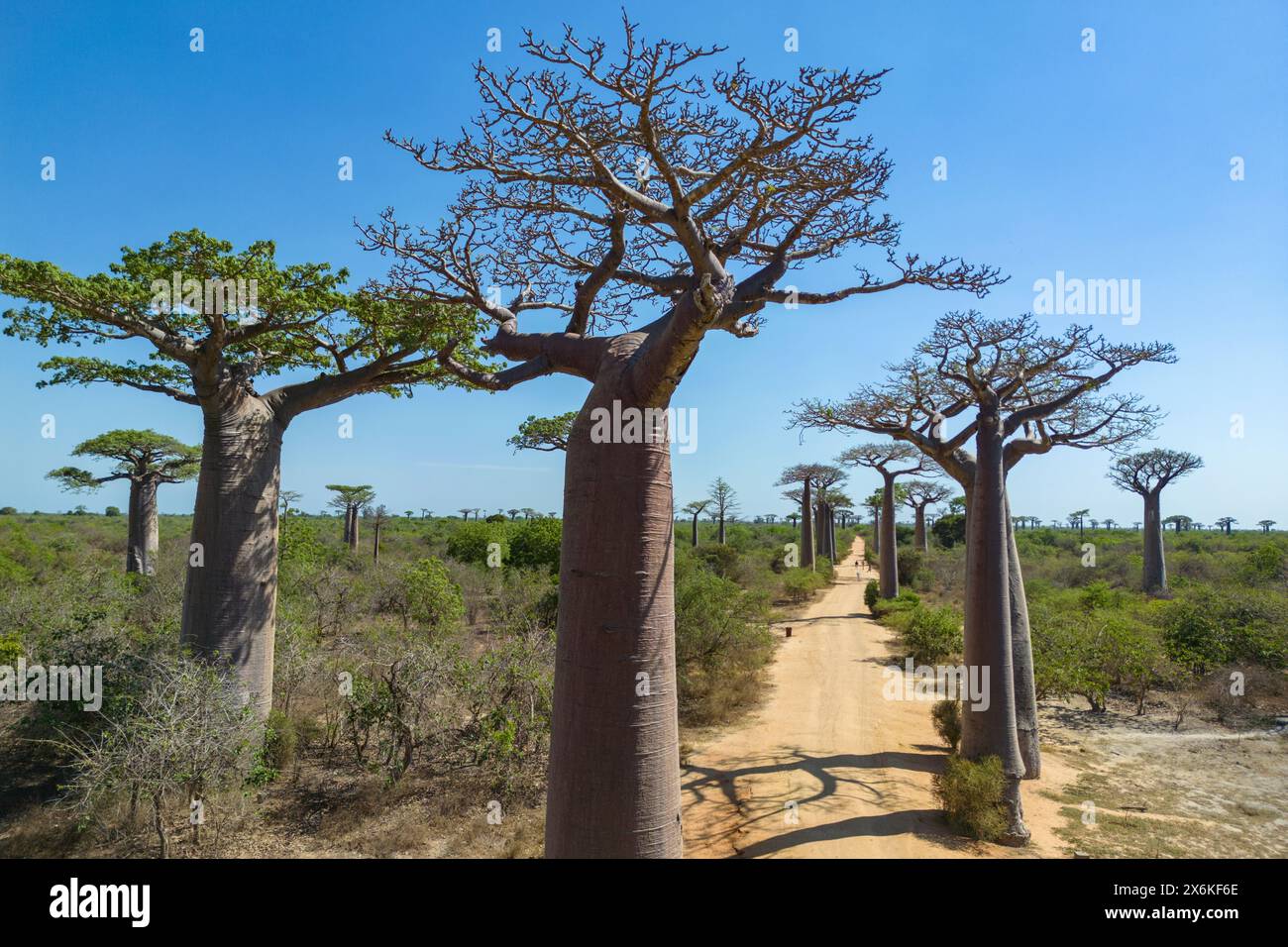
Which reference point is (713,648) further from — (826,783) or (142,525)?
(142,525)

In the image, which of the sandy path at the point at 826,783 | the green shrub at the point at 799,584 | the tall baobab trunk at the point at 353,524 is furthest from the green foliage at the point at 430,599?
the tall baobab trunk at the point at 353,524

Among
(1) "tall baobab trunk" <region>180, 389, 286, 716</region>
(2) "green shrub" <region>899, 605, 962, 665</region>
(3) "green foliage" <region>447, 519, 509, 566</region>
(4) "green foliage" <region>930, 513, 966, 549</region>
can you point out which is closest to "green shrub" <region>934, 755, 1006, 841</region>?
(2) "green shrub" <region>899, 605, 962, 665</region>

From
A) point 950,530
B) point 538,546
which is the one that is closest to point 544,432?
point 538,546

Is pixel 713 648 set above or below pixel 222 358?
below

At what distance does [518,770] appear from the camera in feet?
16.9

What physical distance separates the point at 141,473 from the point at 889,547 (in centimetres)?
1774

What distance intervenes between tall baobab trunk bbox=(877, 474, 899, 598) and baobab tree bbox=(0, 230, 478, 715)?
12.7m

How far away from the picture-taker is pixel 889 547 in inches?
613

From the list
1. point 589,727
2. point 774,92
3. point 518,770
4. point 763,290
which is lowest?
point 518,770

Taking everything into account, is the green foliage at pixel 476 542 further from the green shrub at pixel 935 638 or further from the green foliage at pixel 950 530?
the green foliage at pixel 950 530

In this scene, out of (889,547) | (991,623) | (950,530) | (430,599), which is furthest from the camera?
(950,530)
